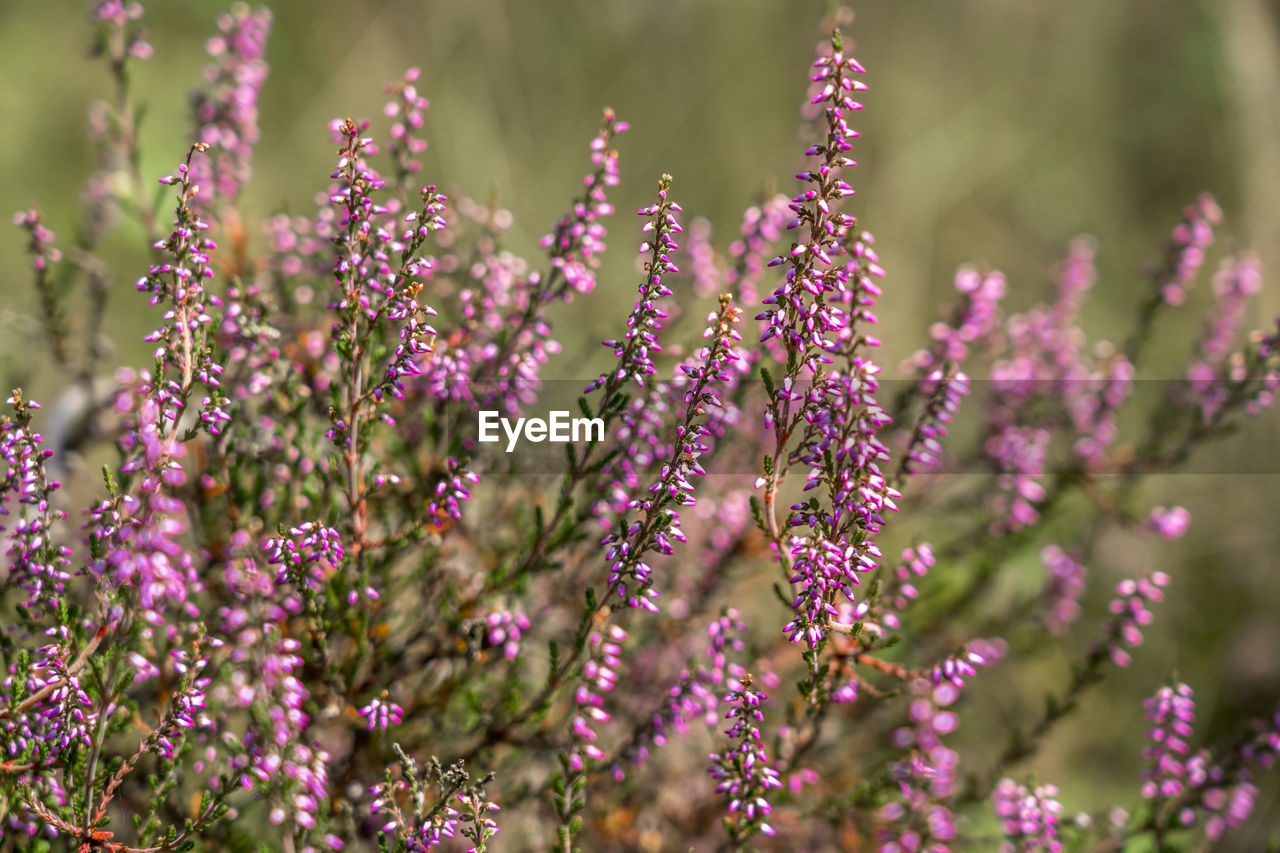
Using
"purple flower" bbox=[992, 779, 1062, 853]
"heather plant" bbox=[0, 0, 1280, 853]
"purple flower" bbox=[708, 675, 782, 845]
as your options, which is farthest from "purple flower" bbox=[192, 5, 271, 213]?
"purple flower" bbox=[992, 779, 1062, 853]

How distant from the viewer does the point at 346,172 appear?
Answer: 2.33 m

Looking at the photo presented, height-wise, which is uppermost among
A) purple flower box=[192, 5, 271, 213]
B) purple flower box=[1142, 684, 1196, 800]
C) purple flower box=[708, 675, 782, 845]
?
purple flower box=[192, 5, 271, 213]

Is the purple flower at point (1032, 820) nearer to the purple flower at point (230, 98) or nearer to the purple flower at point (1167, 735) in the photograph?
the purple flower at point (1167, 735)

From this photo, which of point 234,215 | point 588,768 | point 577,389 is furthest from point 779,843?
point 234,215

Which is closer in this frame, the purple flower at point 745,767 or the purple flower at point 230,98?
the purple flower at point 745,767

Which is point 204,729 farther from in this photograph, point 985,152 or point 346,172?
point 985,152

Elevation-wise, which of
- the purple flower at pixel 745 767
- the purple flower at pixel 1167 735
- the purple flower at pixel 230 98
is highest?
the purple flower at pixel 230 98

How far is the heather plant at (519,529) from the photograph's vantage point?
232cm

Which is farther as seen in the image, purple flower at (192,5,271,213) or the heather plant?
purple flower at (192,5,271,213)

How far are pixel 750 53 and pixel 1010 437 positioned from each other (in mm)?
7297

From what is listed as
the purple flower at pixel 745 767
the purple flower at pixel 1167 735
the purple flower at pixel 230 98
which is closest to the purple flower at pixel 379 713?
the purple flower at pixel 745 767

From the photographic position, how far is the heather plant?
2.32 meters

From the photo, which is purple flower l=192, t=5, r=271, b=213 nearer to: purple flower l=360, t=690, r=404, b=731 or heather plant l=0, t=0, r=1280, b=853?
heather plant l=0, t=0, r=1280, b=853

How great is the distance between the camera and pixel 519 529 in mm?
3809
